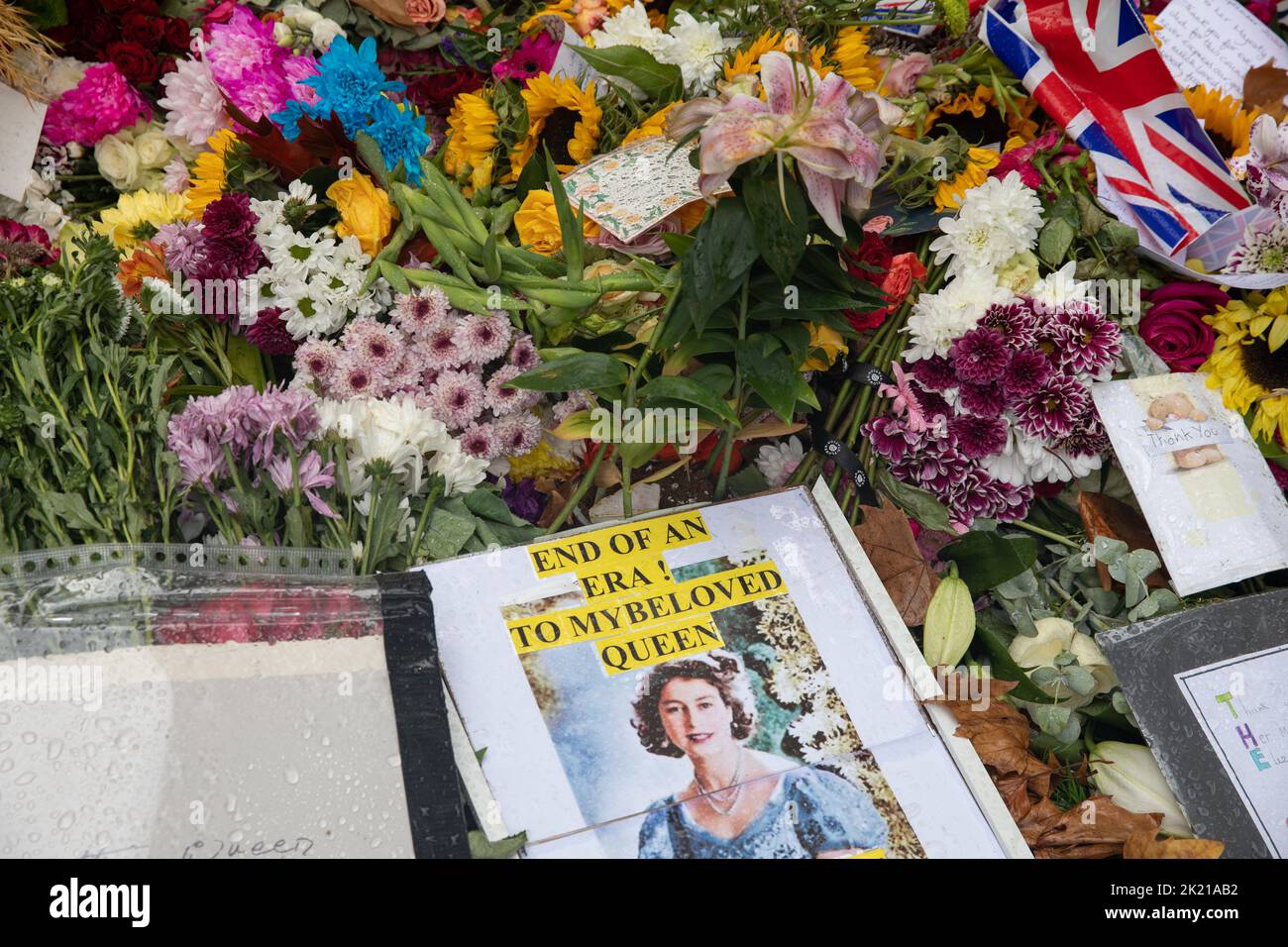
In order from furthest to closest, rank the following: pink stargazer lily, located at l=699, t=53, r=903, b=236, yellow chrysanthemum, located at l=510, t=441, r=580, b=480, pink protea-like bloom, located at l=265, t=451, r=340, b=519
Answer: yellow chrysanthemum, located at l=510, t=441, r=580, b=480
pink protea-like bloom, located at l=265, t=451, r=340, b=519
pink stargazer lily, located at l=699, t=53, r=903, b=236

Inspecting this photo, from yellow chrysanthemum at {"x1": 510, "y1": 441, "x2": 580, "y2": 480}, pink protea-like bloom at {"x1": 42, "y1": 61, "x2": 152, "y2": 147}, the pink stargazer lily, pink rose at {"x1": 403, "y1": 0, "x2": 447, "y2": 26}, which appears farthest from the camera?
pink rose at {"x1": 403, "y1": 0, "x2": 447, "y2": 26}

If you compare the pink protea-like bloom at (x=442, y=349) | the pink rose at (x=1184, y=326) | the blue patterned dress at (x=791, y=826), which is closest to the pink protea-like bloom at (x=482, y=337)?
the pink protea-like bloom at (x=442, y=349)

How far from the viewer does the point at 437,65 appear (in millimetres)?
1696

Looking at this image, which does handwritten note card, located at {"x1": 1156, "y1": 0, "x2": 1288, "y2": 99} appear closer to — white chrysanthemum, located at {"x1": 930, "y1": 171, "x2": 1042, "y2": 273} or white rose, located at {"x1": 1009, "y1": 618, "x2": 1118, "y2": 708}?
white chrysanthemum, located at {"x1": 930, "y1": 171, "x2": 1042, "y2": 273}

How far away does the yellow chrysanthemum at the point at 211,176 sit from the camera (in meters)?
1.39

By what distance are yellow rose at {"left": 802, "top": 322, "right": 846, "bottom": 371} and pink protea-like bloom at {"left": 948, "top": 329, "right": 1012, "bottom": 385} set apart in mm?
168

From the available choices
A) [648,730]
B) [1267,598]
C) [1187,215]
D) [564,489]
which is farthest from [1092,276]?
[648,730]

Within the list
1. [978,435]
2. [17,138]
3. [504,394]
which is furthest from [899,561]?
[17,138]

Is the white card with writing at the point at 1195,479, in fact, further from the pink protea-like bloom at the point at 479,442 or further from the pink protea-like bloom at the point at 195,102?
the pink protea-like bloom at the point at 195,102

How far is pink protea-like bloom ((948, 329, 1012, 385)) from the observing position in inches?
52.3

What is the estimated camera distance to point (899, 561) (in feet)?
4.28

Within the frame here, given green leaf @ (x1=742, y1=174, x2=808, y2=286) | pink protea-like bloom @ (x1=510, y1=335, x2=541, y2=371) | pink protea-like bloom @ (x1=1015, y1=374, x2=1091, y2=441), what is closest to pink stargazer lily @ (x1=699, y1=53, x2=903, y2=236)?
green leaf @ (x1=742, y1=174, x2=808, y2=286)

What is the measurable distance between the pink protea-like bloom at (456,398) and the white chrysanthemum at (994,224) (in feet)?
2.25

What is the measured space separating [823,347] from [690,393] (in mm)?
230
